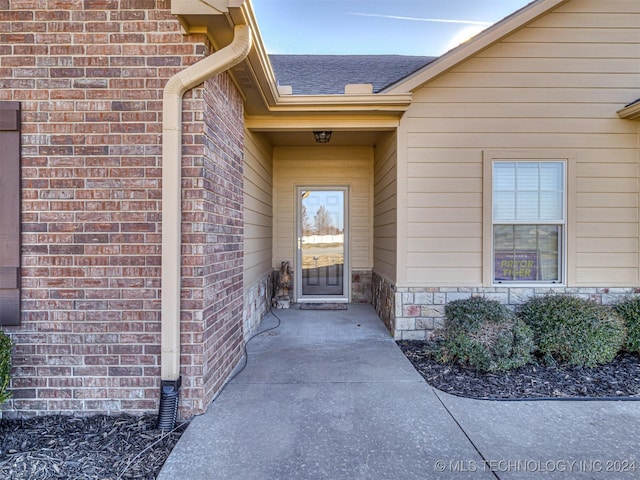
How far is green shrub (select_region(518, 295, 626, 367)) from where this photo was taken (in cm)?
321

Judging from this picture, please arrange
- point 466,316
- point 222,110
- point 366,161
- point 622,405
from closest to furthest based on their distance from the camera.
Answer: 1. point 622,405
2. point 222,110
3. point 466,316
4. point 366,161

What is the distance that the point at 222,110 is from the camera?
112 inches

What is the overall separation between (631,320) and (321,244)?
4162 mm

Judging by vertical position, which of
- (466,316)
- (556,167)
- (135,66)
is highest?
(135,66)

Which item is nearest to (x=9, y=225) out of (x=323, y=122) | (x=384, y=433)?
(x=384, y=433)

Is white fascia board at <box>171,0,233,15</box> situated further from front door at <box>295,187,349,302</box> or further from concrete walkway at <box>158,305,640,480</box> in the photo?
front door at <box>295,187,349,302</box>

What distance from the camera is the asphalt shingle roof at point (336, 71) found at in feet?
14.9

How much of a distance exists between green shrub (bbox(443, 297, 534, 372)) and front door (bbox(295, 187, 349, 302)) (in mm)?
2761

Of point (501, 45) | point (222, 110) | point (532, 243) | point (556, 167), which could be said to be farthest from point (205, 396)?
point (501, 45)

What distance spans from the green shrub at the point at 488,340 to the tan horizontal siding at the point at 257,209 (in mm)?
2414

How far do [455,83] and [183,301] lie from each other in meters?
3.81

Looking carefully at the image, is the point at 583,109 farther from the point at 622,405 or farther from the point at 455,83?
the point at 622,405

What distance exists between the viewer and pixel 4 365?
2.13 metres

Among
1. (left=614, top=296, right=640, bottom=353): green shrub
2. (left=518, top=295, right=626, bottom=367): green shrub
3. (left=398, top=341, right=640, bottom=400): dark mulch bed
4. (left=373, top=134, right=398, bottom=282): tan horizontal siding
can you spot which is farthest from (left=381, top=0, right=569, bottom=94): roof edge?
(left=614, top=296, right=640, bottom=353): green shrub
